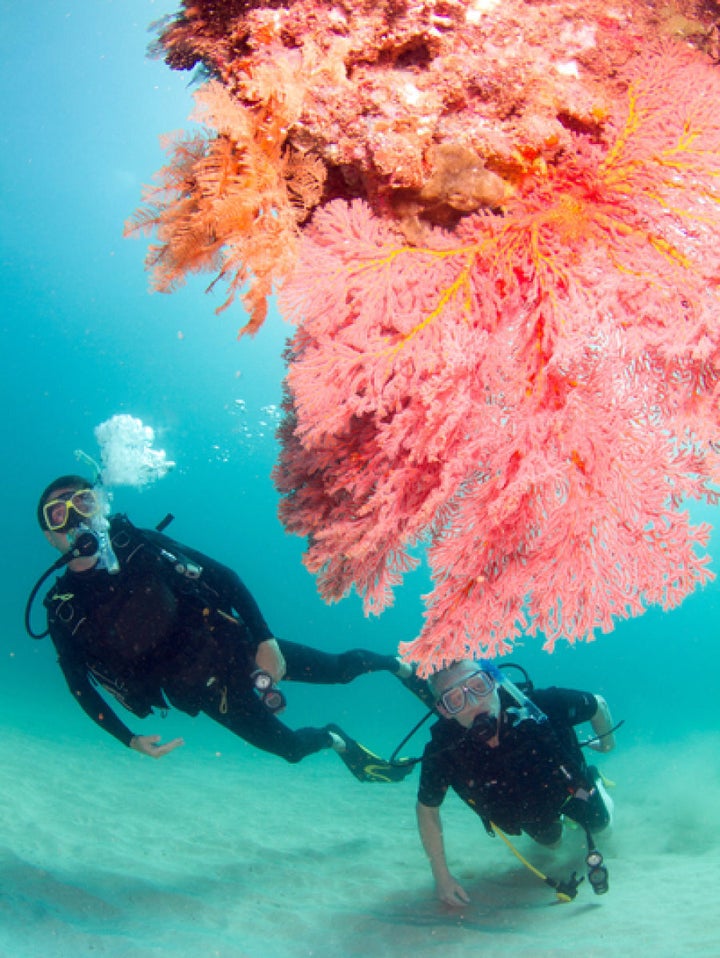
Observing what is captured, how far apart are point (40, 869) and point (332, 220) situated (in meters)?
7.17

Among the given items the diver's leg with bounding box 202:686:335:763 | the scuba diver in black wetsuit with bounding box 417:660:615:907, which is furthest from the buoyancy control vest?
the scuba diver in black wetsuit with bounding box 417:660:615:907

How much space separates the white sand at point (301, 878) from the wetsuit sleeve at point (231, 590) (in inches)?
98.2

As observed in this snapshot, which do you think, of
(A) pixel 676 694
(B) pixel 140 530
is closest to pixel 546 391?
(B) pixel 140 530

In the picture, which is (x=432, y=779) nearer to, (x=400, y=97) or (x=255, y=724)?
(x=255, y=724)

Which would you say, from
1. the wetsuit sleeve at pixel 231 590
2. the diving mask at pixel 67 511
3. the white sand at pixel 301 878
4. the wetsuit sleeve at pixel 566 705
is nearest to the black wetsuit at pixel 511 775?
the wetsuit sleeve at pixel 566 705

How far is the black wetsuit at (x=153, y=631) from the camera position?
5113mm

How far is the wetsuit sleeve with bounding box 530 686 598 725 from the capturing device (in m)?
6.05

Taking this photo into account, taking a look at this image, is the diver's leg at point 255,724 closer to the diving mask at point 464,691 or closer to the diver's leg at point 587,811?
the diving mask at point 464,691

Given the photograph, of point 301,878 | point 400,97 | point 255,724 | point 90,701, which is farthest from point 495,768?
point 400,97

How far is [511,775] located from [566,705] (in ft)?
4.68

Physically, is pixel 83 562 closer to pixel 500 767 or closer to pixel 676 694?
pixel 500 767

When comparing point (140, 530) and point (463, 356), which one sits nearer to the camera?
point (463, 356)

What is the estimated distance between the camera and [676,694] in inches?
2120

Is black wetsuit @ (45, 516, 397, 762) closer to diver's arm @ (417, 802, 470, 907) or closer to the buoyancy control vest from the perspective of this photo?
the buoyancy control vest
